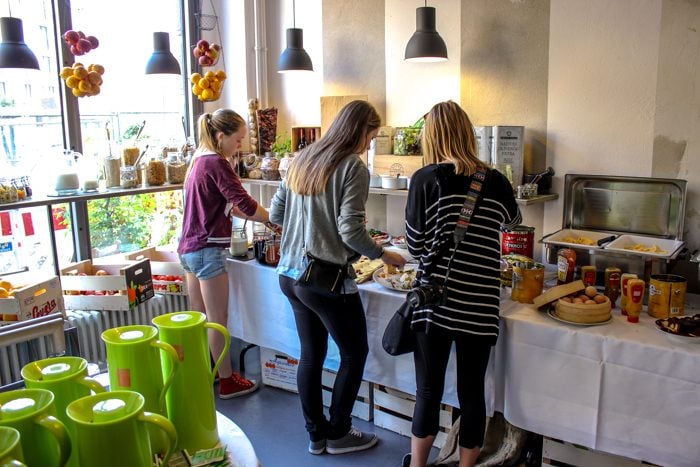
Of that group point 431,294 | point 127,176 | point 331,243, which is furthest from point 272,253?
point 431,294

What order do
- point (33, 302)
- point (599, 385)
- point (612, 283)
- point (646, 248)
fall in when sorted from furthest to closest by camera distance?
point (33, 302)
point (646, 248)
point (612, 283)
point (599, 385)

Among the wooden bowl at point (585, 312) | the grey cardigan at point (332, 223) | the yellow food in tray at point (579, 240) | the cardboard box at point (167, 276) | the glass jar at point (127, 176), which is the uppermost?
the glass jar at point (127, 176)

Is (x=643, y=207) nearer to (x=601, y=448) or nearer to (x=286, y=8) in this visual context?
(x=601, y=448)

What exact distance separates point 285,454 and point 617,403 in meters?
1.34

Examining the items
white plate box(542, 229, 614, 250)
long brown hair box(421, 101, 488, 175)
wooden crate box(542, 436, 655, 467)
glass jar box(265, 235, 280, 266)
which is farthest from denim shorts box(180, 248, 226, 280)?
wooden crate box(542, 436, 655, 467)

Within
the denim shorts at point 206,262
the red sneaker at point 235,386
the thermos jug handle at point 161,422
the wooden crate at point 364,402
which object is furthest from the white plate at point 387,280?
the thermos jug handle at point 161,422

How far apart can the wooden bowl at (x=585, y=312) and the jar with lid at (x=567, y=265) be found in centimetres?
24

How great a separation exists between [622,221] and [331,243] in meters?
1.32

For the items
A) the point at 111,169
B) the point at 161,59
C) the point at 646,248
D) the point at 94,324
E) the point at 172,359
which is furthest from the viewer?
the point at 161,59

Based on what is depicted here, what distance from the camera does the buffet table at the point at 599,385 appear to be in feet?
6.05

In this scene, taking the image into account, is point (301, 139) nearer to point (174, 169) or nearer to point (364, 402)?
point (174, 169)

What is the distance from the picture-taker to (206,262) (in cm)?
275

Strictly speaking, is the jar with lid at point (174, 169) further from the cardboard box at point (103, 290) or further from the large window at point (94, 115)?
the cardboard box at point (103, 290)

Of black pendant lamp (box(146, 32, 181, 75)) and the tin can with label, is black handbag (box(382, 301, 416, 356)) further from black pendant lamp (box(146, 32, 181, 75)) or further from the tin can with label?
black pendant lamp (box(146, 32, 181, 75))
